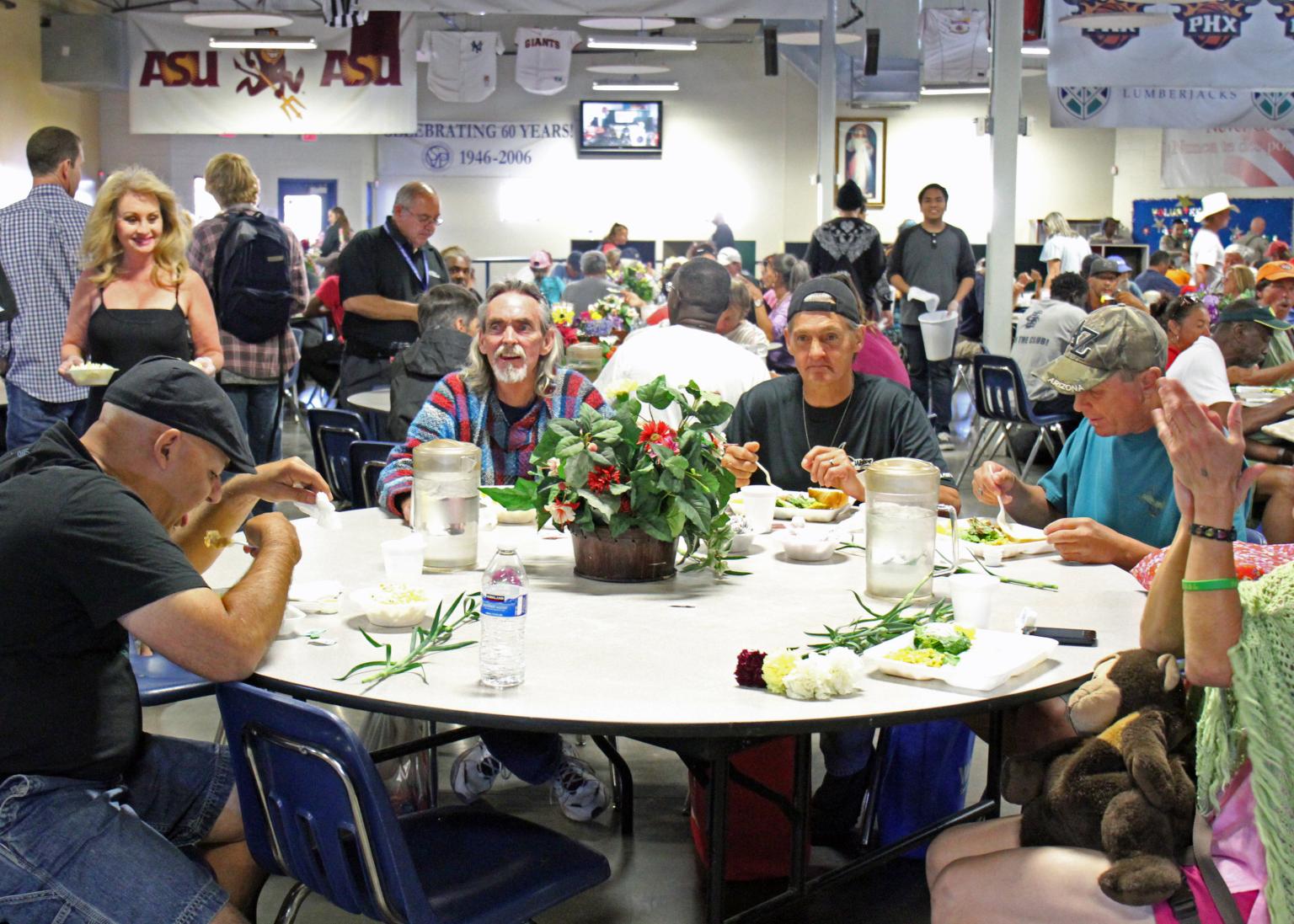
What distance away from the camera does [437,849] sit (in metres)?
2.20

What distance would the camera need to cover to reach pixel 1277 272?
7574mm

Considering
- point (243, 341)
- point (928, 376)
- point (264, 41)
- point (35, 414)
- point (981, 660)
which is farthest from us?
point (264, 41)

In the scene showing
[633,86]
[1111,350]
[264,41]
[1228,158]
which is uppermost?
[633,86]

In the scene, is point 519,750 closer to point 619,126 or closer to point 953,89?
point 953,89

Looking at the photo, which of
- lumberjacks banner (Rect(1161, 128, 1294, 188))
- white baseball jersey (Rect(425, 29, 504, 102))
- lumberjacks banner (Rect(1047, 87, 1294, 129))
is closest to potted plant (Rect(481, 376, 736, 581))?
lumberjacks banner (Rect(1047, 87, 1294, 129))

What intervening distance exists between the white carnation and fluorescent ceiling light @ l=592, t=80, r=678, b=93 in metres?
18.8

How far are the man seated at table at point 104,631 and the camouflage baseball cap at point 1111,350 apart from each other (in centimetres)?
175

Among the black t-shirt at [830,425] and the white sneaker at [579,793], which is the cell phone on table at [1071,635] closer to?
the black t-shirt at [830,425]

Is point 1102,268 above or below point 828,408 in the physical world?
above

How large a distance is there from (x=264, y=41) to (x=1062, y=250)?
816 centimetres

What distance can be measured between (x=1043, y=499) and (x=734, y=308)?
3.63 meters

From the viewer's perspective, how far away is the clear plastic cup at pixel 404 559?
99.6 inches

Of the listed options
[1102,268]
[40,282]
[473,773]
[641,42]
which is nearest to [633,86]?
[641,42]

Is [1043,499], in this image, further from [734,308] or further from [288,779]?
[734,308]
